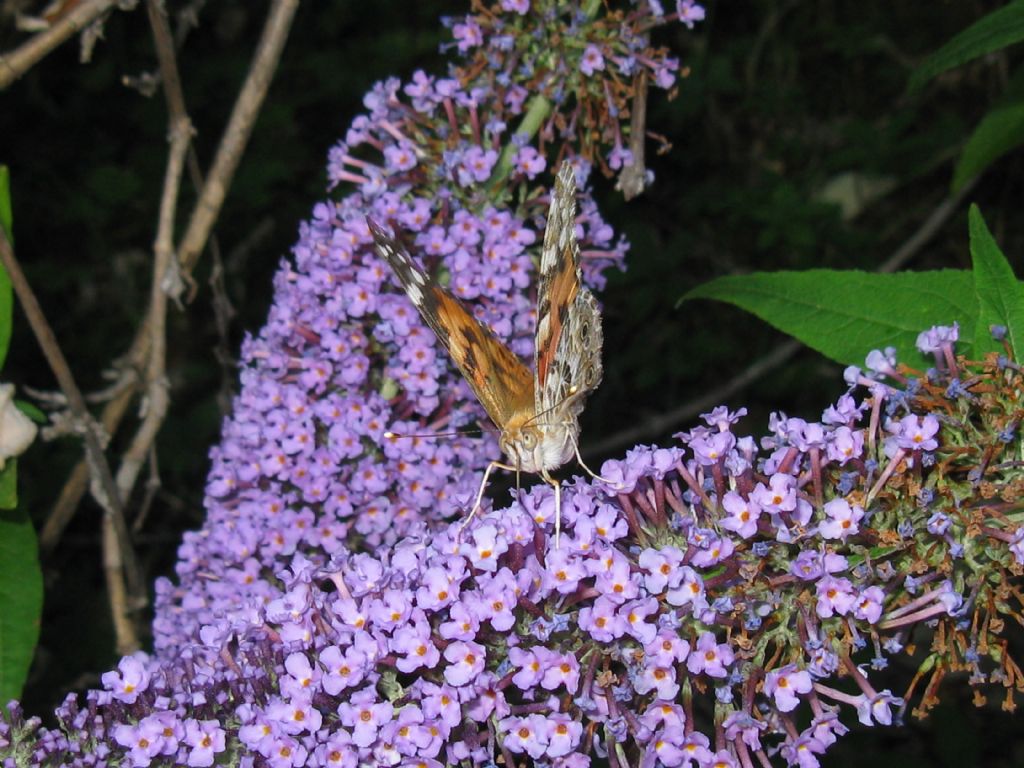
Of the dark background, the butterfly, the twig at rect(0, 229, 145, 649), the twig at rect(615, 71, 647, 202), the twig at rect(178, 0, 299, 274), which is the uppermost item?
the dark background

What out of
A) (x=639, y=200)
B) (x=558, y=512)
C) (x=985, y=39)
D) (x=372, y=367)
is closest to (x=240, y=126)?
(x=372, y=367)

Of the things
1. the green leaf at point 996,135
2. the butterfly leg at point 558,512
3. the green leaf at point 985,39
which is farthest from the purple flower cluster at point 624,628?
the green leaf at point 996,135

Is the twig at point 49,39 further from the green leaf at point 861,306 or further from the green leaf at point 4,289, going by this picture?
the green leaf at point 861,306

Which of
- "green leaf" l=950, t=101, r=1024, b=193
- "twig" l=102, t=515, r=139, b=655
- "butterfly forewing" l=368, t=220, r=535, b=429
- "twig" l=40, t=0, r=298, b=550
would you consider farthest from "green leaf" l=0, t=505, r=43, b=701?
"green leaf" l=950, t=101, r=1024, b=193

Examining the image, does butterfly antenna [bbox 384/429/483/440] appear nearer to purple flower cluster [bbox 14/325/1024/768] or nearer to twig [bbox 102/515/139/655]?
purple flower cluster [bbox 14/325/1024/768]

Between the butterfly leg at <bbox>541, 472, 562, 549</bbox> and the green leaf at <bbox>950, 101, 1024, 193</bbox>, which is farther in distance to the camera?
the green leaf at <bbox>950, 101, 1024, 193</bbox>

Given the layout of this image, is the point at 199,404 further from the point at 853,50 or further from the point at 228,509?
the point at 853,50

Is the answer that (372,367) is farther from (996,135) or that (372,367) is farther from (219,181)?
(996,135)
